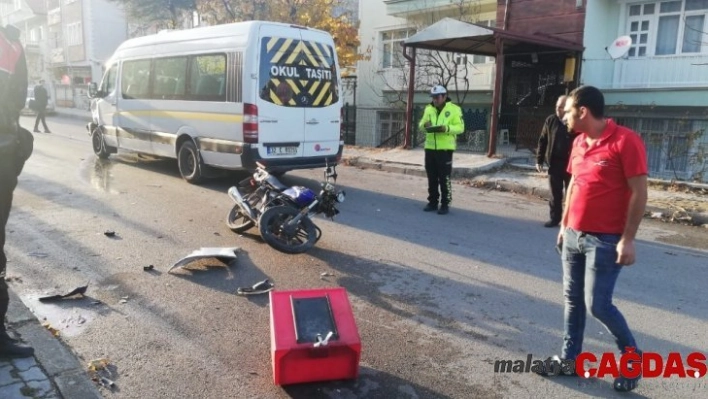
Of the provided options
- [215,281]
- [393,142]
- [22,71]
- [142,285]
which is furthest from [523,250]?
[393,142]

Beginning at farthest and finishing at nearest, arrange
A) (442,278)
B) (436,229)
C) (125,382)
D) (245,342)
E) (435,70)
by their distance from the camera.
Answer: (435,70) < (436,229) < (442,278) < (245,342) < (125,382)

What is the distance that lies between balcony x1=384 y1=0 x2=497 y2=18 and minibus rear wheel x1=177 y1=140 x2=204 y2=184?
39.3ft

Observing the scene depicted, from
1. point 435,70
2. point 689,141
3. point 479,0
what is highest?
point 479,0

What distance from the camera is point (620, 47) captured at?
48.0 feet

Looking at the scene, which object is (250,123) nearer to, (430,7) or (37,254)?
(37,254)

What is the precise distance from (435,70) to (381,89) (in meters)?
2.80

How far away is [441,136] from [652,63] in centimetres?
1006

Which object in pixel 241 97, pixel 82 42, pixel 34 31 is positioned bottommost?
pixel 241 97

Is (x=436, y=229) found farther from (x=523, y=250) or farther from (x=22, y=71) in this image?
(x=22, y=71)

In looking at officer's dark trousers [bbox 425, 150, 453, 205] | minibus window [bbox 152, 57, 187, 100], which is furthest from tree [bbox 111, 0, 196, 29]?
officer's dark trousers [bbox 425, 150, 453, 205]

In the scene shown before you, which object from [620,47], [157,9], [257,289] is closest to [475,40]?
[620,47]

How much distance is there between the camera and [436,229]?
729cm

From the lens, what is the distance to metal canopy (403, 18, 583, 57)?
42.8 ft

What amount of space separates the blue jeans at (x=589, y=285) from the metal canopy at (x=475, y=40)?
10.4 m
